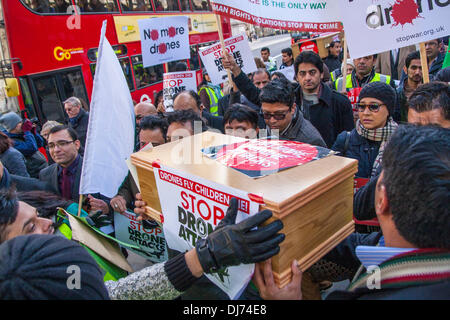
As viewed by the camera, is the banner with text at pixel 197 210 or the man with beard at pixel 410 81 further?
the man with beard at pixel 410 81

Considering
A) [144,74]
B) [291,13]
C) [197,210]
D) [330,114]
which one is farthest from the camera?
[144,74]

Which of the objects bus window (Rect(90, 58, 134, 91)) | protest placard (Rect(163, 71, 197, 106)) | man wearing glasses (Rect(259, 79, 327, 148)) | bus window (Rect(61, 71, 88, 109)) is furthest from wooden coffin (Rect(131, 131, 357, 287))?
bus window (Rect(90, 58, 134, 91))

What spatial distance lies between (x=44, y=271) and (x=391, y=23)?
305cm

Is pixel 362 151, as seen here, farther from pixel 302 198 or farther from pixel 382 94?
pixel 302 198

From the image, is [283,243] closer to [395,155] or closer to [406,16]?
[395,155]

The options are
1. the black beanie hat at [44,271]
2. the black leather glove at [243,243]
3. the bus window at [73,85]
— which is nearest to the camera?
the black beanie hat at [44,271]

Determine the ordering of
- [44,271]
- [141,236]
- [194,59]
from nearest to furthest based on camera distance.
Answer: [44,271] < [141,236] < [194,59]

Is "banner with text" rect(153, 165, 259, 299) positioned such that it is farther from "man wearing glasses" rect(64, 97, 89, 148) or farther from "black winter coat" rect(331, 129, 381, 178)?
"man wearing glasses" rect(64, 97, 89, 148)

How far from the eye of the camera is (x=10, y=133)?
14.5ft

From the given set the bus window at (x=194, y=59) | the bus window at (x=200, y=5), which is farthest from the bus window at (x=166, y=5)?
the bus window at (x=194, y=59)

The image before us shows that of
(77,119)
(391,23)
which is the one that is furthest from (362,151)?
(77,119)

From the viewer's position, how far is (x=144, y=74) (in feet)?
28.5

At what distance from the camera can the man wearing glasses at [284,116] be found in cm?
240

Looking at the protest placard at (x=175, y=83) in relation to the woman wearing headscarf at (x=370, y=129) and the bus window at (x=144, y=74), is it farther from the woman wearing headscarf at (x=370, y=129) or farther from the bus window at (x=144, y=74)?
the bus window at (x=144, y=74)
